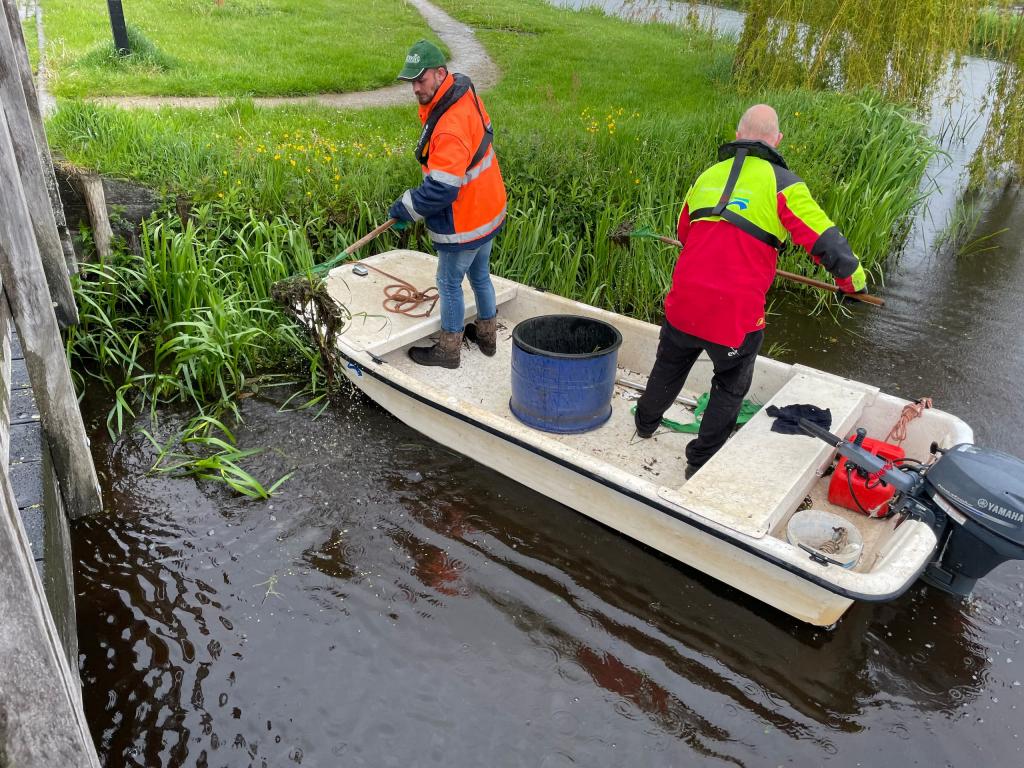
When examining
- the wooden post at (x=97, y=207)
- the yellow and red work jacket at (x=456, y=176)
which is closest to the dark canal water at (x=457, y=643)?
the yellow and red work jacket at (x=456, y=176)

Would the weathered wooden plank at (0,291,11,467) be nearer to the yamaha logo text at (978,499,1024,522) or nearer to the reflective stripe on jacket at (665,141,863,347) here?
the reflective stripe on jacket at (665,141,863,347)

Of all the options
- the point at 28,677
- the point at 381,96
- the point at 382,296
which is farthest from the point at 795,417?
the point at 381,96

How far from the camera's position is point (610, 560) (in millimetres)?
3795

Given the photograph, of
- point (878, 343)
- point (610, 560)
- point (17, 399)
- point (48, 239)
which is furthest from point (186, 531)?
point (878, 343)

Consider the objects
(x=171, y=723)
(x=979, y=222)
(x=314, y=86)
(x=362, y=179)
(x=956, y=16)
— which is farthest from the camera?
(x=314, y=86)

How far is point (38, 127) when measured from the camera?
15.2ft

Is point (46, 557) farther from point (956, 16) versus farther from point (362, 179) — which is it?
point (956, 16)

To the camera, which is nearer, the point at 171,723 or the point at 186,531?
the point at 171,723

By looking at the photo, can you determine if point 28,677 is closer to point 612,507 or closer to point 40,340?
point 40,340

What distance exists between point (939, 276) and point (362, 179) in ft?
18.3

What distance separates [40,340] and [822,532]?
11.4ft

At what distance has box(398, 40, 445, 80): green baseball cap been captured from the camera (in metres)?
3.89

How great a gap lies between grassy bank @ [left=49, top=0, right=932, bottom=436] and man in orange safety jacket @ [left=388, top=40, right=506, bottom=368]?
4.17ft

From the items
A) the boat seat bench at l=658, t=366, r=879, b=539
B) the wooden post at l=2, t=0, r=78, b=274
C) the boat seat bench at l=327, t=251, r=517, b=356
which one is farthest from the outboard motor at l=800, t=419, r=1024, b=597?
the wooden post at l=2, t=0, r=78, b=274
